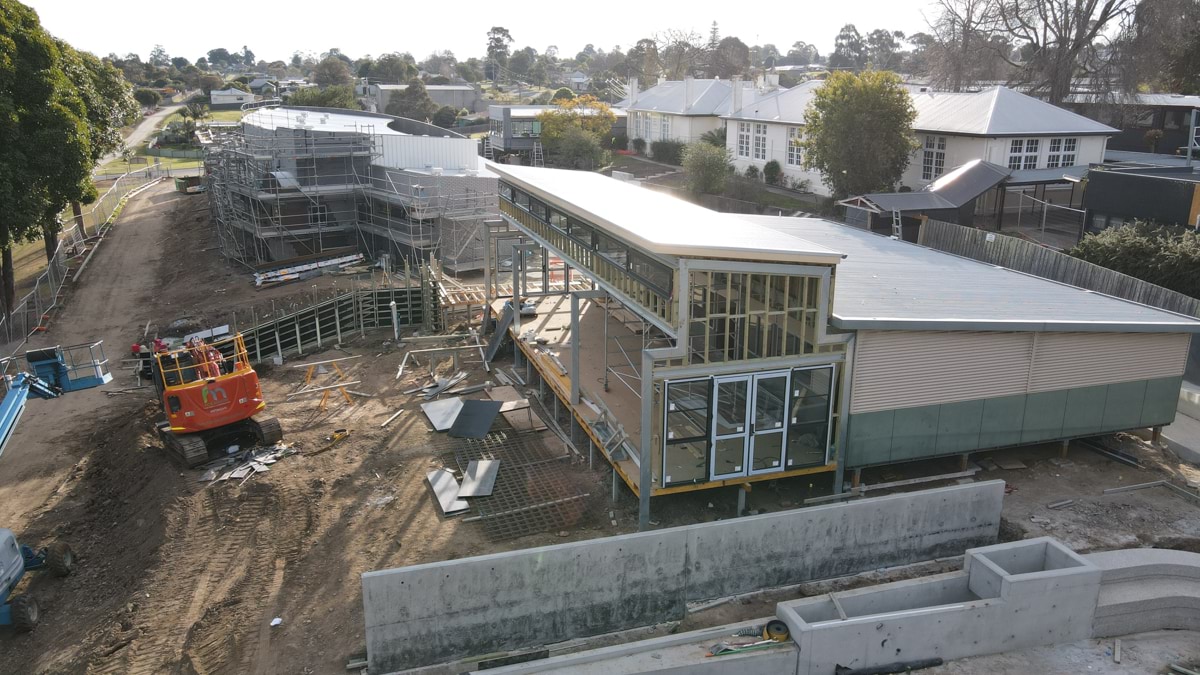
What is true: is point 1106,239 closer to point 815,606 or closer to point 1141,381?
point 1141,381

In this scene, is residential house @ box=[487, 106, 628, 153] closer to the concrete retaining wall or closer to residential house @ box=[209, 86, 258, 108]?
residential house @ box=[209, 86, 258, 108]

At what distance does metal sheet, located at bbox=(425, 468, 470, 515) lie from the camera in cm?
1414

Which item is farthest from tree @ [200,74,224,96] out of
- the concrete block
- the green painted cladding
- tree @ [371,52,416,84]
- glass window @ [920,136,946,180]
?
the green painted cladding

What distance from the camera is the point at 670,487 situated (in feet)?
42.0

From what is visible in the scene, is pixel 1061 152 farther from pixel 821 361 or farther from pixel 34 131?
pixel 34 131

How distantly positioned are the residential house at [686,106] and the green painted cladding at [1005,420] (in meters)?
35.6

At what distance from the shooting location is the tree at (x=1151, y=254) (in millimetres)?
20469

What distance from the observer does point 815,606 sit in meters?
10.9

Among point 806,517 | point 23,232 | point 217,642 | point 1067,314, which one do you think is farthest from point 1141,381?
point 23,232

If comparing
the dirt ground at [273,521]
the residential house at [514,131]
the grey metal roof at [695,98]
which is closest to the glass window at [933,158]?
the grey metal roof at [695,98]

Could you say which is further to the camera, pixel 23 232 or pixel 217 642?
pixel 23 232

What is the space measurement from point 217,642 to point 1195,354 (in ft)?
67.9

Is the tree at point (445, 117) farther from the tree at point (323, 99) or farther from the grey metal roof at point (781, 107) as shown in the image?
the grey metal roof at point (781, 107)

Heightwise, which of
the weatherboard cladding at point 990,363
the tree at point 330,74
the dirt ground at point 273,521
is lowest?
the dirt ground at point 273,521
